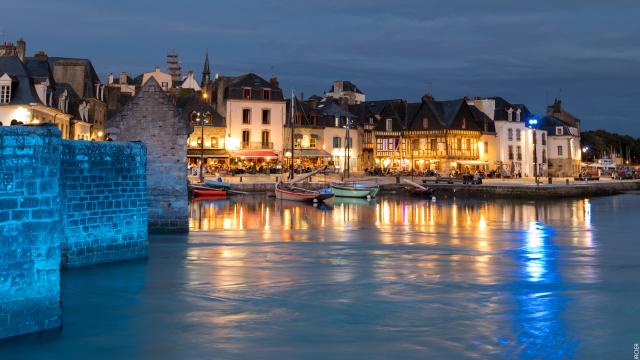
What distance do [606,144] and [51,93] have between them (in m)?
114

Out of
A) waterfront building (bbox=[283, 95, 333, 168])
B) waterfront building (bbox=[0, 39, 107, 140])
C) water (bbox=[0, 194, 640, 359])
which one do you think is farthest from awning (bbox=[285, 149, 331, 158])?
water (bbox=[0, 194, 640, 359])

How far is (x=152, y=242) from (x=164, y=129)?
3851 mm

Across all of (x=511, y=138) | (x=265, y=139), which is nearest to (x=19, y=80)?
(x=265, y=139)

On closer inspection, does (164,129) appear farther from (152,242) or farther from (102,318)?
(102,318)

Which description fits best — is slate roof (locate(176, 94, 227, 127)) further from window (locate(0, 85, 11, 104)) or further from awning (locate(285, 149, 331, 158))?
window (locate(0, 85, 11, 104))

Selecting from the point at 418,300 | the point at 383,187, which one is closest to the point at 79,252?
the point at 418,300

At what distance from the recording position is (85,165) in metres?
17.6

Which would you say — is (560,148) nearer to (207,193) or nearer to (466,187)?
(466,187)

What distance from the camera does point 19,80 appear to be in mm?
43969

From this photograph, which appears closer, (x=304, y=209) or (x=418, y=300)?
(x=418, y=300)

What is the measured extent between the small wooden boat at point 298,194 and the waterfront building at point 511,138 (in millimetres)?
33726

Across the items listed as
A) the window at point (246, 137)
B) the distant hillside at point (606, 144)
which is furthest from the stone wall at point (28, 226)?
Answer: the distant hillside at point (606, 144)

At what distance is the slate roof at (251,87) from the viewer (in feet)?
211

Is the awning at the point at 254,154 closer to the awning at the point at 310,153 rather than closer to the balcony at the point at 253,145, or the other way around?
the balcony at the point at 253,145
